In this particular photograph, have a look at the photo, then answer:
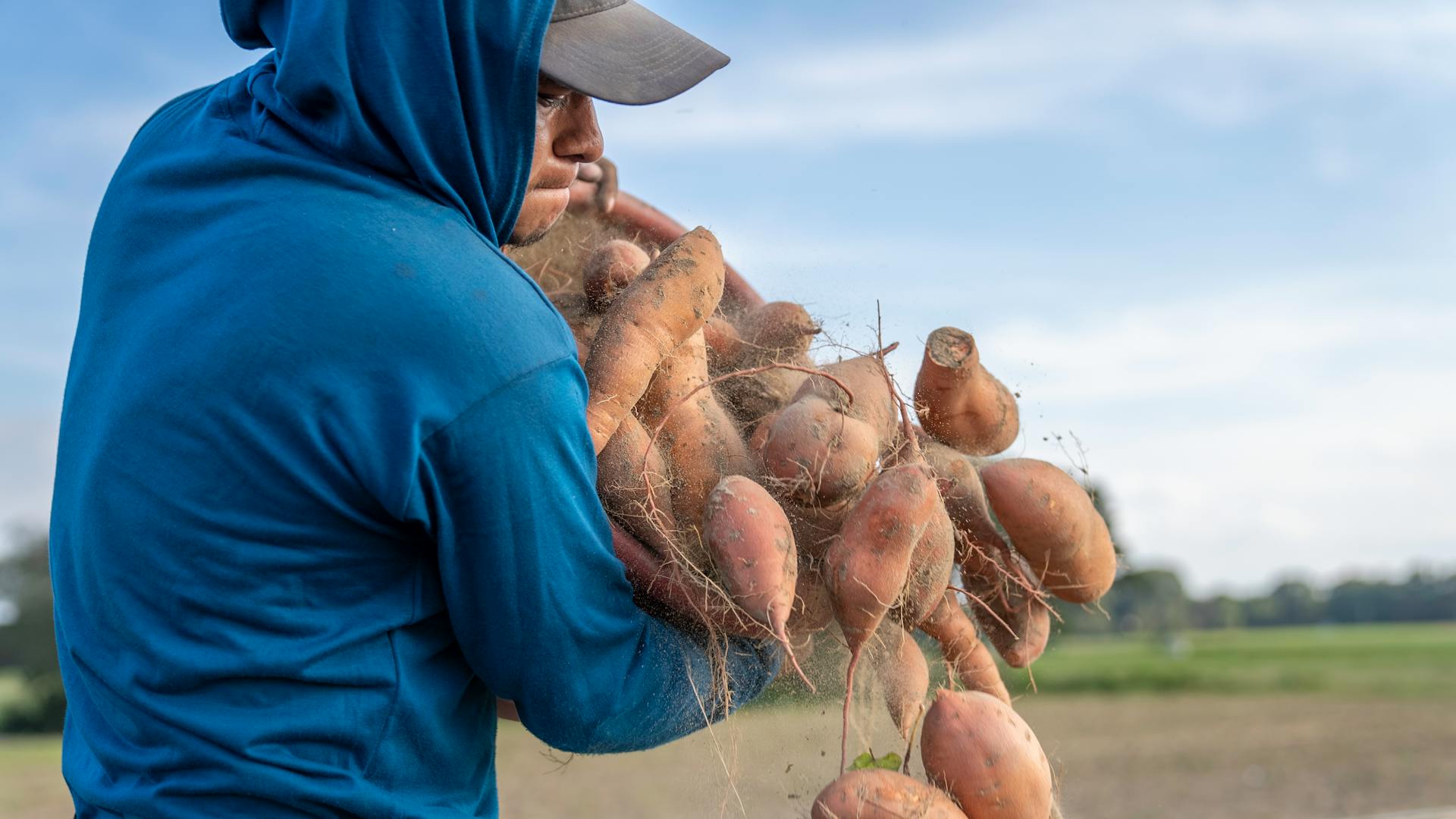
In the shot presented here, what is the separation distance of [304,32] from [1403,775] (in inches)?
528

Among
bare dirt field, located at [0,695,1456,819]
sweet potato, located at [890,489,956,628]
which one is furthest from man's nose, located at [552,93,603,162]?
bare dirt field, located at [0,695,1456,819]

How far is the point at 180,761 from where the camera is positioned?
4.32 feet

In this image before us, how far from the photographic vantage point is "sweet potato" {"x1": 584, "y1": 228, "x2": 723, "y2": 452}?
1.79 metres

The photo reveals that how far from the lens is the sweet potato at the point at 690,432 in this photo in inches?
73.5

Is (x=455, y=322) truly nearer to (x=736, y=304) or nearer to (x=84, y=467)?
(x=84, y=467)

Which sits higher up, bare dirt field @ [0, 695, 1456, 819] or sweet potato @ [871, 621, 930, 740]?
sweet potato @ [871, 621, 930, 740]

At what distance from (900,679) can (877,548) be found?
0.37m

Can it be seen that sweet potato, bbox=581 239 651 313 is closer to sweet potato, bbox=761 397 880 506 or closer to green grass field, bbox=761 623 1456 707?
sweet potato, bbox=761 397 880 506

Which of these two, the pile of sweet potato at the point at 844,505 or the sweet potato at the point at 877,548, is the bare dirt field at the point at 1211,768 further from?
the sweet potato at the point at 877,548

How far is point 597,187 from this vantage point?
2402 mm

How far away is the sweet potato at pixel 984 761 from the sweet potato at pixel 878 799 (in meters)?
0.06

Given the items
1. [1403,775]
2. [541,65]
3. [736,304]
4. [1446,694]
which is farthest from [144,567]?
[1446,694]

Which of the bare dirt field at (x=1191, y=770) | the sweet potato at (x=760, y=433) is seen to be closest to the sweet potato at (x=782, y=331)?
the sweet potato at (x=760, y=433)

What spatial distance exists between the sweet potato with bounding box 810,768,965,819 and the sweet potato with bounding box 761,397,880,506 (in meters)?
0.43
